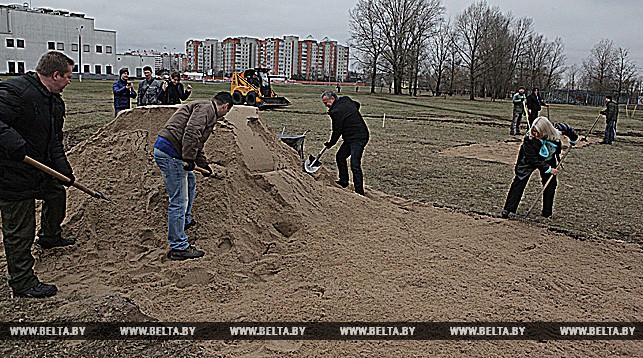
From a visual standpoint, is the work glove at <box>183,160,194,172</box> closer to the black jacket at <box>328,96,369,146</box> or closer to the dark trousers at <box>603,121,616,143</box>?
the black jacket at <box>328,96,369,146</box>

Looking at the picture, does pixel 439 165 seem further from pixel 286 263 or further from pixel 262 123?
pixel 286 263

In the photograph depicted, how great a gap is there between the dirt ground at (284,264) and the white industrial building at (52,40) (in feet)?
200

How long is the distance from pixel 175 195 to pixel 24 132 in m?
1.20

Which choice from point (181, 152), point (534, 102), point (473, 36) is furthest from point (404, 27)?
point (181, 152)

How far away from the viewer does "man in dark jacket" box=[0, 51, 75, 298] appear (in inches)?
130

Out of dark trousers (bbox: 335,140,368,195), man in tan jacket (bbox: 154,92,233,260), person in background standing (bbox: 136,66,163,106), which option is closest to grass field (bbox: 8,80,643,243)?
dark trousers (bbox: 335,140,368,195)

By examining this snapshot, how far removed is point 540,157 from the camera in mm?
5895

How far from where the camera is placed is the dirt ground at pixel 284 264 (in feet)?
10.8

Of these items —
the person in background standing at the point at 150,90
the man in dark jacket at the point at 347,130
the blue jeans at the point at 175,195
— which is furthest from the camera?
the person in background standing at the point at 150,90

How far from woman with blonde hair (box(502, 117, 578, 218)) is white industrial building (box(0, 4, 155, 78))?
A: 61.9 meters

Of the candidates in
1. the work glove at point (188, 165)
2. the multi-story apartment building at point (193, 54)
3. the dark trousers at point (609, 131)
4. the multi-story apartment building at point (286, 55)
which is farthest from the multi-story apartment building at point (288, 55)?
the work glove at point (188, 165)

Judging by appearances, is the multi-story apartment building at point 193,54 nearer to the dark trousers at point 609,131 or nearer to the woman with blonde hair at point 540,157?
the dark trousers at point 609,131

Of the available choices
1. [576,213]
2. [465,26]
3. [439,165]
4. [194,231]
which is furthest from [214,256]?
[465,26]

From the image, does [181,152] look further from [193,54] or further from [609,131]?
[193,54]
